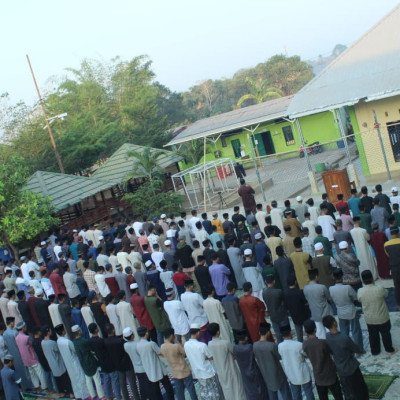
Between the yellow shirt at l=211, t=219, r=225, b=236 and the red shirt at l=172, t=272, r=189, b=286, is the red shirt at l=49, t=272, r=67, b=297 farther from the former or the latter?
the yellow shirt at l=211, t=219, r=225, b=236

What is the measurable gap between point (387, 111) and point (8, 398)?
16832 mm

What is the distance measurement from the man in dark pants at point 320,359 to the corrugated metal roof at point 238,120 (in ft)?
81.3

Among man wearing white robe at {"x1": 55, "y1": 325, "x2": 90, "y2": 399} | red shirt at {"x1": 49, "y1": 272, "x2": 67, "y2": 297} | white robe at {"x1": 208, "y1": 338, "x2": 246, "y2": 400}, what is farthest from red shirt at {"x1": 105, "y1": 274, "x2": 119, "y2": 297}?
white robe at {"x1": 208, "y1": 338, "x2": 246, "y2": 400}

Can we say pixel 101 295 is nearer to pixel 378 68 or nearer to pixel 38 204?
pixel 38 204

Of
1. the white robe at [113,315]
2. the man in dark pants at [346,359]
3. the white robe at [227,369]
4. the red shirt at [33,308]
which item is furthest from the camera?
the red shirt at [33,308]

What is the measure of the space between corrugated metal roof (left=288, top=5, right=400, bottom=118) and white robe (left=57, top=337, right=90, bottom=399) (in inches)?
563

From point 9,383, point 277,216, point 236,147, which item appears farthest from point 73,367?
point 236,147

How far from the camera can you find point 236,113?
3650cm

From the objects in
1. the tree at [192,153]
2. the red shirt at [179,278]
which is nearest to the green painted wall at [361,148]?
the tree at [192,153]

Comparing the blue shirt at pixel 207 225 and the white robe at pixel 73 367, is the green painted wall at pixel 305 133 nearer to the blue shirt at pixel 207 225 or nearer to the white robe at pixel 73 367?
the blue shirt at pixel 207 225

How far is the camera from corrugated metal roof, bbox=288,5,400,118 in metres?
20.3

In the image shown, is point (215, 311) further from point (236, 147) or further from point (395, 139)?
point (236, 147)

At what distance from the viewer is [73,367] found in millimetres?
10141

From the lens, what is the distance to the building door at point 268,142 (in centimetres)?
3595
